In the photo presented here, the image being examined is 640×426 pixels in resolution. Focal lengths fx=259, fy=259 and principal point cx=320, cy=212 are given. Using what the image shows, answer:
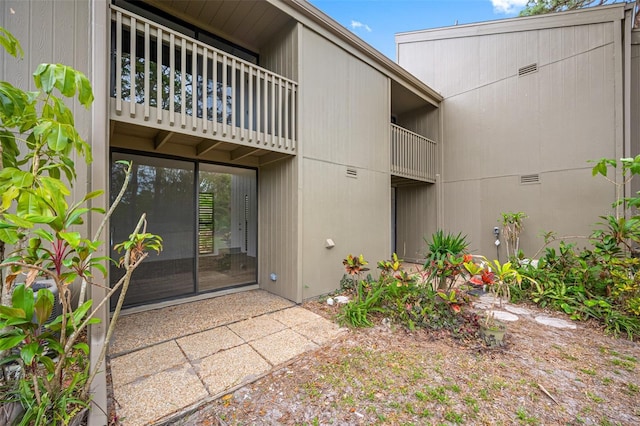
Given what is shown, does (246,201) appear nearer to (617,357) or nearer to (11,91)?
(11,91)

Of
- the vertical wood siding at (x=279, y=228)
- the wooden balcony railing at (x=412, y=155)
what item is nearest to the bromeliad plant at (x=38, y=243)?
the vertical wood siding at (x=279, y=228)

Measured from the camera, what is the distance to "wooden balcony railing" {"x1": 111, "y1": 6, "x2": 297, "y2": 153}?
287cm

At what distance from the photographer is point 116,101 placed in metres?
2.75

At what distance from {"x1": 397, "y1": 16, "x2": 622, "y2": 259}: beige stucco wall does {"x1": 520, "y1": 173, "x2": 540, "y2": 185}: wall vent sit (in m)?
0.07

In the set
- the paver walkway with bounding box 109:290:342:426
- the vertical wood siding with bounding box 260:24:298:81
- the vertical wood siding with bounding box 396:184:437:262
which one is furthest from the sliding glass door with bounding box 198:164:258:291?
the vertical wood siding with bounding box 396:184:437:262

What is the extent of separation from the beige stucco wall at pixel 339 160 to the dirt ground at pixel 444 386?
1744mm

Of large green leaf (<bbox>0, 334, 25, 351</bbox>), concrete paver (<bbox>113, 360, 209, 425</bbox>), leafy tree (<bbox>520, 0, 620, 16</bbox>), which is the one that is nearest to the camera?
large green leaf (<bbox>0, 334, 25, 351</bbox>)

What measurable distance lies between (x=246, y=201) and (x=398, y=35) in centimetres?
698

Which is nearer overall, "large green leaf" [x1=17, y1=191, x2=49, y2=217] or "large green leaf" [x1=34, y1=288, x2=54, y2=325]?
"large green leaf" [x1=17, y1=191, x2=49, y2=217]

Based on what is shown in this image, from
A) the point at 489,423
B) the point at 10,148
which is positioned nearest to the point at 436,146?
the point at 489,423

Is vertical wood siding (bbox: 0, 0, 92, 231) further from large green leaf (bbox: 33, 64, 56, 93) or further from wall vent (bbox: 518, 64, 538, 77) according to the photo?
wall vent (bbox: 518, 64, 538, 77)

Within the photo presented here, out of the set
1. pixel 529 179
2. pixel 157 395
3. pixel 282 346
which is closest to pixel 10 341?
pixel 157 395

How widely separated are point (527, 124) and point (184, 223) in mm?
7365

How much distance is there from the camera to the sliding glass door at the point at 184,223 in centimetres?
383
